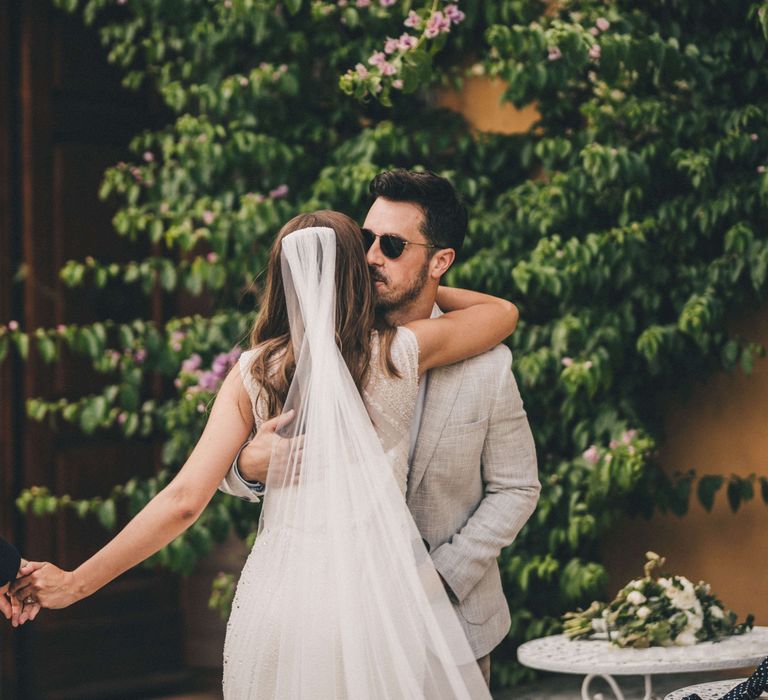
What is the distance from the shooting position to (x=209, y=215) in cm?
480

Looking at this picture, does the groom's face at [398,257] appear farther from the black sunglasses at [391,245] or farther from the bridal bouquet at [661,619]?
the bridal bouquet at [661,619]

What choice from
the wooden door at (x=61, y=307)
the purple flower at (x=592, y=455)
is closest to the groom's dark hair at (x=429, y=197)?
the purple flower at (x=592, y=455)

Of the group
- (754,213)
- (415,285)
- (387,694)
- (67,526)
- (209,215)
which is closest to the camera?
(387,694)

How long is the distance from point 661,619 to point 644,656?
16 cm

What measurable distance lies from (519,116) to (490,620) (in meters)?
2.72

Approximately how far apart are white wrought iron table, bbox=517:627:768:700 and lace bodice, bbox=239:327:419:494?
89 centimetres

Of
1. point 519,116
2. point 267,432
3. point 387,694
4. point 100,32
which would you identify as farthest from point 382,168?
point 387,694

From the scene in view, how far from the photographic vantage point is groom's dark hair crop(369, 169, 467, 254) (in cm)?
277

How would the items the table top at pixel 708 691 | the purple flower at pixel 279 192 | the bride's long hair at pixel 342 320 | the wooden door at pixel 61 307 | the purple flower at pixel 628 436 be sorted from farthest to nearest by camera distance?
the wooden door at pixel 61 307 → the purple flower at pixel 279 192 → the purple flower at pixel 628 436 → the table top at pixel 708 691 → the bride's long hair at pixel 342 320

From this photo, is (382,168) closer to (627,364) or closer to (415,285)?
(627,364)

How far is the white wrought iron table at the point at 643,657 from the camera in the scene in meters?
3.11

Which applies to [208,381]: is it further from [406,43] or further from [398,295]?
[398,295]

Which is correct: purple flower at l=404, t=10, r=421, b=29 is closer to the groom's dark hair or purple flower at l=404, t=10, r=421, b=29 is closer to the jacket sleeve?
the groom's dark hair

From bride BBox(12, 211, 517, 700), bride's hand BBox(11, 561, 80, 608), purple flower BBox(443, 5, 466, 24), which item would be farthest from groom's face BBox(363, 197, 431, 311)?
purple flower BBox(443, 5, 466, 24)
